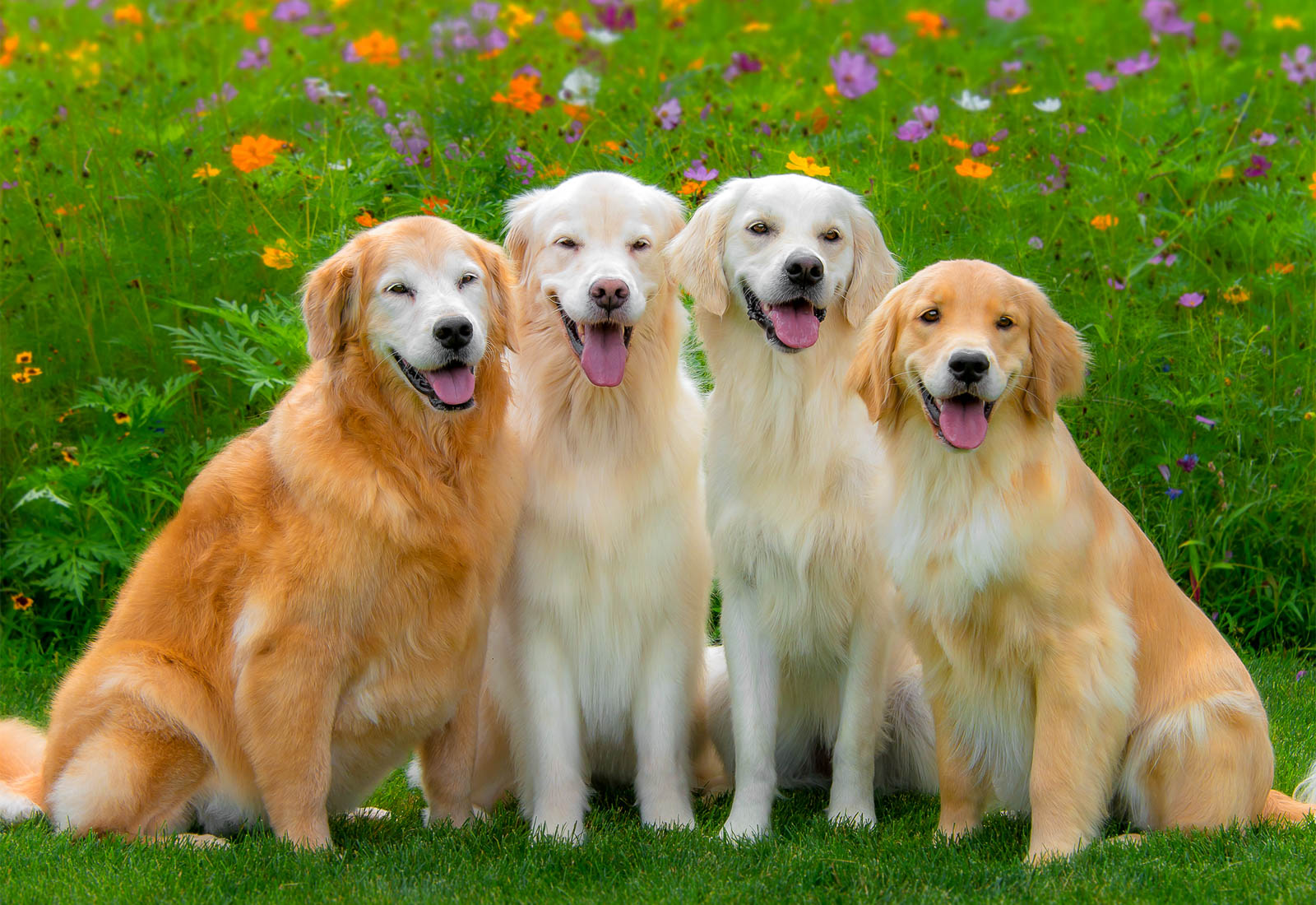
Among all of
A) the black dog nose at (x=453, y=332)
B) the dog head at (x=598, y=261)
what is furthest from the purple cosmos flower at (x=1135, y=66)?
the black dog nose at (x=453, y=332)

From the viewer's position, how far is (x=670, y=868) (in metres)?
3.29

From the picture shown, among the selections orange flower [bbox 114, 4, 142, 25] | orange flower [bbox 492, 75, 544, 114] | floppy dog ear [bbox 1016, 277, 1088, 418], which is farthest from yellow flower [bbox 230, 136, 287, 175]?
orange flower [bbox 114, 4, 142, 25]

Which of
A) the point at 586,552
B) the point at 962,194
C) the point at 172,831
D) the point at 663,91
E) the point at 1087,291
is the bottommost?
the point at 172,831

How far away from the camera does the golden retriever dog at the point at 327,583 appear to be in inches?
131

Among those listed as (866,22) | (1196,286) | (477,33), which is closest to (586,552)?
(1196,286)

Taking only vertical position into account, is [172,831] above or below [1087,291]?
below

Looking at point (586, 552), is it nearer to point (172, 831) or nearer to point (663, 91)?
point (172, 831)

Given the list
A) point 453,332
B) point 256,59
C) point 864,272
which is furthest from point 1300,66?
point 256,59

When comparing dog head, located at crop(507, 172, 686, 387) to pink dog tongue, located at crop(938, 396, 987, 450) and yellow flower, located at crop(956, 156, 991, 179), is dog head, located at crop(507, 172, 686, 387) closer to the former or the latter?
pink dog tongue, located at crop(938, 396, 987, 450)

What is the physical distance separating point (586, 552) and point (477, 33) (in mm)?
4428

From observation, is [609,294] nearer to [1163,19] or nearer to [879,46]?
[879,46]

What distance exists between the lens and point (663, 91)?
6508 mm

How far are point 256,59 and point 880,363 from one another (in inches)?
206

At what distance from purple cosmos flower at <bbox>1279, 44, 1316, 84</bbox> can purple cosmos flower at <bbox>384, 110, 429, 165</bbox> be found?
4.37 metres
